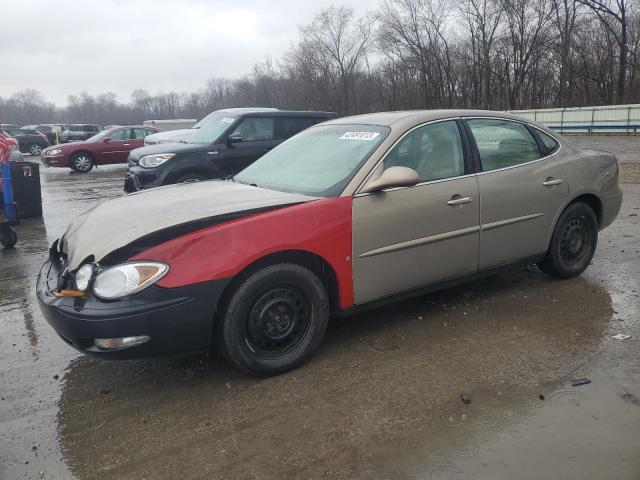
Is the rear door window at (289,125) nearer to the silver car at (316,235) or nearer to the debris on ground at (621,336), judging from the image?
the silver car at (316,235)

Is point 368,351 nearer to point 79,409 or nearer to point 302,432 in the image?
point 302,432

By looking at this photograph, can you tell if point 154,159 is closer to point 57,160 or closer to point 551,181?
point 551,181

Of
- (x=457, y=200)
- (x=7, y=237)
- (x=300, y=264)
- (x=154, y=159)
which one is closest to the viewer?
(x=300, y=264)

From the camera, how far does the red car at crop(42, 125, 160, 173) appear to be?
60.6 ft

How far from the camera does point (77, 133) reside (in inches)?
1508

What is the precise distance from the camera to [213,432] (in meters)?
2.86

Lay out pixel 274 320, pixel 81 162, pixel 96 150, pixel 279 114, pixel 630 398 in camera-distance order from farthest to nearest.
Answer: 1. pixel 96 150
2. pixel 81 162
3. pixel 279 114
4. pixel 274 320
5. pixel 630 398

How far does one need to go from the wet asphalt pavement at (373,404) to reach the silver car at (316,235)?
1.15ft

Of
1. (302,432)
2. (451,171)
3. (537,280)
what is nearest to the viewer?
(302,432)

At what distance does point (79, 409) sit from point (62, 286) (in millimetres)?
734

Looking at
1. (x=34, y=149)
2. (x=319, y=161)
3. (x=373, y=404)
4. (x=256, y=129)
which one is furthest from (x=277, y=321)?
(x=34, y=149)

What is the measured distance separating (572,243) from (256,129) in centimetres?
620

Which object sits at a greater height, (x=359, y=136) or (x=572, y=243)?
(x=359, y=136)

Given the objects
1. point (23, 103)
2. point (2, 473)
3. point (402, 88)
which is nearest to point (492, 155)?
point (2, 473)
